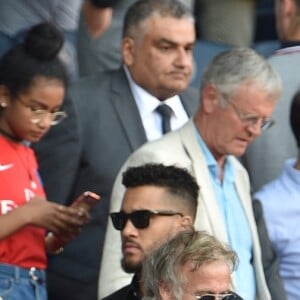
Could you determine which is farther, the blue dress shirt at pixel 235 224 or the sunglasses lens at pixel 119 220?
the blue dress shirt at pixel 235 224

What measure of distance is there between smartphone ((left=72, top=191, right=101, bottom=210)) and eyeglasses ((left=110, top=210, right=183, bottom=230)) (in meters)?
0.33

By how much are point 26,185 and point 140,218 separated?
2.01 ft

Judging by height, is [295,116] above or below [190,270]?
below

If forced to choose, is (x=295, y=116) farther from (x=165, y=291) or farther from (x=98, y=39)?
(x=165, y=291)

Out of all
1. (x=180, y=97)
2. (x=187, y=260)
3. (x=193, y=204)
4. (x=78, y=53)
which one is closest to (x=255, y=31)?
(x=78, y=53)

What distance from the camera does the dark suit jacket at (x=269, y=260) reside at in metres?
7.93

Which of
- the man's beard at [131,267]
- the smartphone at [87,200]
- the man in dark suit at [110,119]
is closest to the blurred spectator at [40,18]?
the man in dark suit at [110,119]

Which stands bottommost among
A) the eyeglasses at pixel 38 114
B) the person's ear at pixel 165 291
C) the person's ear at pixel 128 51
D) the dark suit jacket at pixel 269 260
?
the dark suit jacket at pixel 269 260

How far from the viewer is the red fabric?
740cm

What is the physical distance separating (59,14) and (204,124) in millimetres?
1989

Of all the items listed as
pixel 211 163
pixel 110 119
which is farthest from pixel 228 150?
pixel 110 119

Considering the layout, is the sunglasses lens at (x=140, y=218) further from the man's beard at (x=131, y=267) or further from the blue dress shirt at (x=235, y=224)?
the blue dress shirt at (x=235, y=224)

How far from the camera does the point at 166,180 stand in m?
7.32

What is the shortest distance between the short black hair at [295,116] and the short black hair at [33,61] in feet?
4.08
